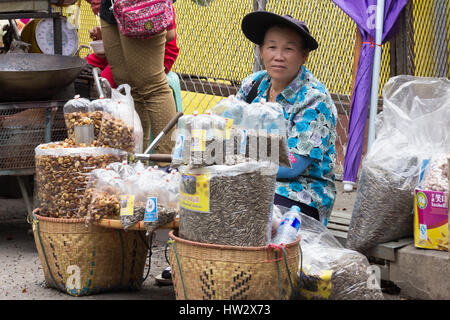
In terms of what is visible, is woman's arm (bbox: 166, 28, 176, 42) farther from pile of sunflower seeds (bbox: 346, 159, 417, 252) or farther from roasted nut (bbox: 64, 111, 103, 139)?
pile of sunflower seeds (bbox: 346, 159, 417, 252)

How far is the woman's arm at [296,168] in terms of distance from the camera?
9.55 ft

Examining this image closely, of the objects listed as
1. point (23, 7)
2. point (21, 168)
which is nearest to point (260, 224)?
point (21, 168)

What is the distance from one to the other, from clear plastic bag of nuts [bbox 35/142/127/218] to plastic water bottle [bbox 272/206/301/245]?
3.25ft

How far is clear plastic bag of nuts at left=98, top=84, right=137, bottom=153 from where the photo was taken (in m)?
3.06

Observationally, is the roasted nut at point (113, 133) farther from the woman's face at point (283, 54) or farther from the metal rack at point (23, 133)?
the metal rack at point (23, 133)

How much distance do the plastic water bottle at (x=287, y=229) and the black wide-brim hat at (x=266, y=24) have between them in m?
0.93

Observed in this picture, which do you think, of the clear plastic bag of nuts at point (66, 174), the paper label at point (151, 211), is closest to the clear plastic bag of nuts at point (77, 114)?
the clear plastic bag of nuts at point (66, 174)

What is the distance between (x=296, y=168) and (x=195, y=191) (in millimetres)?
760

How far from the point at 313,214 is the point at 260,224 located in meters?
0.80

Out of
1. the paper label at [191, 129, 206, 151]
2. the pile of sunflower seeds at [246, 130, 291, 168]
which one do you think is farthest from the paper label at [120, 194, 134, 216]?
the pile of sunflower seeds at [246, 130, 291, 168]

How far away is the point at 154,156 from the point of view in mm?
2977

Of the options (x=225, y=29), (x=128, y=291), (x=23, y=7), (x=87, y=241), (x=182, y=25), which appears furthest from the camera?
(x=182, y=25)

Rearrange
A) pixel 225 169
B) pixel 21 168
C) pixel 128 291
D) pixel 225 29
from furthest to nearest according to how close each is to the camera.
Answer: pixel 225 29, pixel 21 168, pixel 128 291, pixel 225 169

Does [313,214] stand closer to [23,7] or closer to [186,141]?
[186,141]
